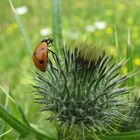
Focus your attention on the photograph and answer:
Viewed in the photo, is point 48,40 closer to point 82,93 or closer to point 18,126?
point 82,93

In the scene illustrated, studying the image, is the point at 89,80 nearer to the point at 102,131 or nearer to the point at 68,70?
the point at 68,70

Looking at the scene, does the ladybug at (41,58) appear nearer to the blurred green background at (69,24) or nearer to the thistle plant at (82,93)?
the thistle plant at (82,93)

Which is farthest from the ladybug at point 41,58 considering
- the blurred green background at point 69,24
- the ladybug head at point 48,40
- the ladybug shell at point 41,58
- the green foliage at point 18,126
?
the blurred green background at point 69,24

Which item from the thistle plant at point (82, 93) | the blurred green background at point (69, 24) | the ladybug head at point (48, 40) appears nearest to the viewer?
the thistle plant at point (82, 93)

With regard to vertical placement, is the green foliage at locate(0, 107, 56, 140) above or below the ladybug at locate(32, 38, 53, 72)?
below

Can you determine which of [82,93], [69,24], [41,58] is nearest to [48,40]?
[41,58]

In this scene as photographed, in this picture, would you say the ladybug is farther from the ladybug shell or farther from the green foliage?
the green foliage

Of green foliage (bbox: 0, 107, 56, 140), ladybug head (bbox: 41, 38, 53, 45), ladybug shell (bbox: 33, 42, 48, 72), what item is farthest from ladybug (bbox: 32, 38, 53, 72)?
green foliage (bbox: 0, 107, 56, 140)
